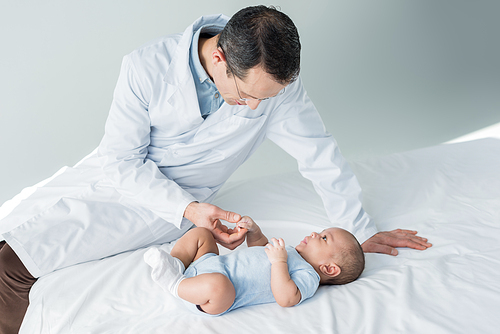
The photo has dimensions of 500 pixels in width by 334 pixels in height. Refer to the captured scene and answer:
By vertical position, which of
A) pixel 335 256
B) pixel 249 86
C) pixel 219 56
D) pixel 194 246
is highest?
pixel 219 56

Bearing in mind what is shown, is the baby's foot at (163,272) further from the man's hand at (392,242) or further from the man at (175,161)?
→ the man's hand at (392,242)

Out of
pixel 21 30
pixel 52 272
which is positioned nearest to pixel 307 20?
pixel 21 30

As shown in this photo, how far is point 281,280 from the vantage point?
1483 mm

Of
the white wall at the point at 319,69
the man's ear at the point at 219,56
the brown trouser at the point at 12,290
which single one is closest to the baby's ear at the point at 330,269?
the man's ear at the point at 219,56

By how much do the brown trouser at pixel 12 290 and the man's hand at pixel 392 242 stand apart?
1.30 metres

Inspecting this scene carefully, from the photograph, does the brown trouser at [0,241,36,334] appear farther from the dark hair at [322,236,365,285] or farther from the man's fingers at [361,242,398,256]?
the man's fingers at [361,242,398,256]

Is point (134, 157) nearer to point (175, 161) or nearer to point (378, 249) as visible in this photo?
point (175, 161)

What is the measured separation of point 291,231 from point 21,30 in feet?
8.74

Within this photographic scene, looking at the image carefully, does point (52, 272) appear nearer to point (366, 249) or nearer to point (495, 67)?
point (366, 249)

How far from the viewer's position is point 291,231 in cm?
204

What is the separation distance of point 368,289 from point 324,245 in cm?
25

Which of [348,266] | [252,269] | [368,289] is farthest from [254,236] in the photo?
[368,289]

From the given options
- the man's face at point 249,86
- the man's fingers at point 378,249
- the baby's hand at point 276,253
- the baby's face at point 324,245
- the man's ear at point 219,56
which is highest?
the man's ear at point 219,56

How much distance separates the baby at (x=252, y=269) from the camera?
1.42m
